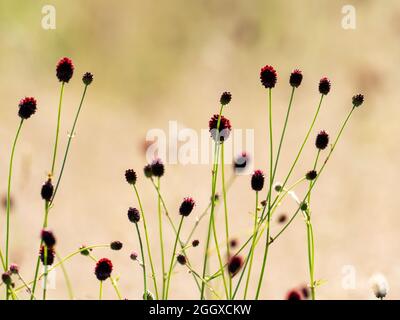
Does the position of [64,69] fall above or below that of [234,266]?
above

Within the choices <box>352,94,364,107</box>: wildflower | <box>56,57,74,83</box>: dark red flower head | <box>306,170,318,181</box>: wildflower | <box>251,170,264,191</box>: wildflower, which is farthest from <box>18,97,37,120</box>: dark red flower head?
<box>352,94,364,107</box>: wildflower

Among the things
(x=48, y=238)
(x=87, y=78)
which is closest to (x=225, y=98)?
(x=87, y=78)

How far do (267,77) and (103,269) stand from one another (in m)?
0.58

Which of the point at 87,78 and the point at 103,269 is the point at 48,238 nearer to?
the point at 103,269

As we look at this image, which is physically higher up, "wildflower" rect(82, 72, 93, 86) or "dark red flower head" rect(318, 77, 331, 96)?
"wildflower" rect(82, 72, 93, 86)

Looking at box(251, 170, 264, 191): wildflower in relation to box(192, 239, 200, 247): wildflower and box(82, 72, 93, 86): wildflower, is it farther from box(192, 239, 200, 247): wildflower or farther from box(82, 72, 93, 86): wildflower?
box(82, 72, 93, 86): wildflower

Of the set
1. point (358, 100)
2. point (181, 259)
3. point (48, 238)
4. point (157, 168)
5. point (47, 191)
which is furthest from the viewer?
point (358, 100)

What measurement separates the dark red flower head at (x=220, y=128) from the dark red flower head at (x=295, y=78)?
0.17 m

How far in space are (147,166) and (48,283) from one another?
0.36 metres

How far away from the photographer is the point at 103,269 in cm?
144

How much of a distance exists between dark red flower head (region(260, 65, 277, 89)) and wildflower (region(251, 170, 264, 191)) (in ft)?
0.68

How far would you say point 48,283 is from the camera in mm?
1372

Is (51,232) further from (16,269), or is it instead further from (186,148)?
(186,148)

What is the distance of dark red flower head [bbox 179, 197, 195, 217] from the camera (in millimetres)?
1547
